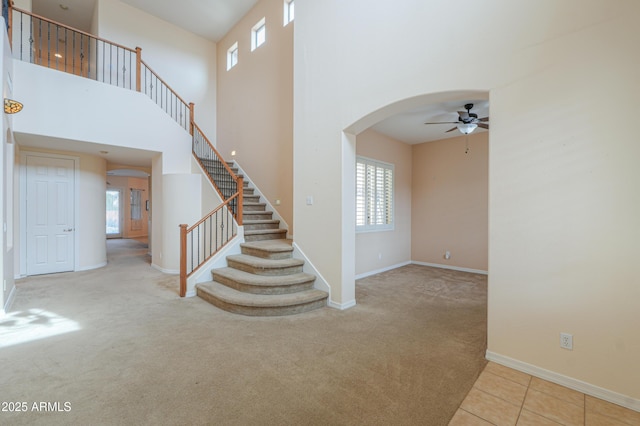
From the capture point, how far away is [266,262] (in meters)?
4.38

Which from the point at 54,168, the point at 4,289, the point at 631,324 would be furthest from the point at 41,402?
the point at 54,168

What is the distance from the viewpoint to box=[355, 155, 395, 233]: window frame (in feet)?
19.4

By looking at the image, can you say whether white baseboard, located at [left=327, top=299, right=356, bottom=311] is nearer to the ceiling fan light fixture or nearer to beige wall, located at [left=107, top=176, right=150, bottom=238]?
the ceiling fan light fixture

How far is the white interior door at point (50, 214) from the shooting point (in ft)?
19.2

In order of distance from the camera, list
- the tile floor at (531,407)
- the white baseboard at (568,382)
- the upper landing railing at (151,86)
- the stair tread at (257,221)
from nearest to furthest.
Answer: the tile floor at (531,407) → the white baseboard at (568,382) → the stair tread at (257,221) → the upper landing railing at (151,86)

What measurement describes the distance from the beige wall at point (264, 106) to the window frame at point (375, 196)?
1.45 m

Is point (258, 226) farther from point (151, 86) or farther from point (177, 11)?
point (177, 11)

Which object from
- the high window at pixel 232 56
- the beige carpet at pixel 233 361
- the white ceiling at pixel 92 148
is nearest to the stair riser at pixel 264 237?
the beige carpet at pixel 233 361

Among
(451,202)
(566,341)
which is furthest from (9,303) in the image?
(451,202)

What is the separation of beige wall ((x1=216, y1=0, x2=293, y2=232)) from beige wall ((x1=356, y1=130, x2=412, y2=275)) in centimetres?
165

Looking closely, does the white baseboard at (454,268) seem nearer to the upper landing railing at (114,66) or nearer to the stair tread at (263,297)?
the stair tread at (263,297)

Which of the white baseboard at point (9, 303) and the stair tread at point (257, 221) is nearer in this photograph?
the white baseboard at point (9, 303)

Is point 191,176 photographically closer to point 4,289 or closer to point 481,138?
point 4,289

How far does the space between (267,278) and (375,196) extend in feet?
10.8
